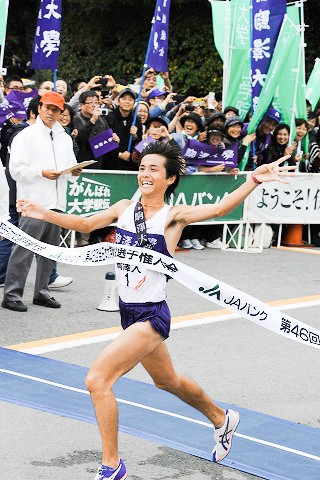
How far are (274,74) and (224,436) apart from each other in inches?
393

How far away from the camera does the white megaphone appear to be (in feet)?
29.8

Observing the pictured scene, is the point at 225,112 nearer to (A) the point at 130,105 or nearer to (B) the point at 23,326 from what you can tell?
(A) the point at 130,105

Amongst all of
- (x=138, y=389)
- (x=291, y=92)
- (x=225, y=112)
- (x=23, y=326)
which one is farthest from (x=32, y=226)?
(x=291, y=92)

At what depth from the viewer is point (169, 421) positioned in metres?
5.73

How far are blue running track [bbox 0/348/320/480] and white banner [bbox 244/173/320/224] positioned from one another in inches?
300

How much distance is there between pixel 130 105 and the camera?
503 inches

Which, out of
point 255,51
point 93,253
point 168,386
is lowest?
point 168,386

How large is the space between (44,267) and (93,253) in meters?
3.84

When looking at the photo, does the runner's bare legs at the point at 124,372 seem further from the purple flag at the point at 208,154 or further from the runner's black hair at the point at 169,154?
the purple flag at the point at 208,154

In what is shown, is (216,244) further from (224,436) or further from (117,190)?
(224,436)

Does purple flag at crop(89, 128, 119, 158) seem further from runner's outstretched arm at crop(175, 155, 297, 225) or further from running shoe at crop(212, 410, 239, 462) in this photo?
running shoe at crop(212, 410, 239, 462)

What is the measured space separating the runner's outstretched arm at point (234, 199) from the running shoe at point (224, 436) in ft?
3.95

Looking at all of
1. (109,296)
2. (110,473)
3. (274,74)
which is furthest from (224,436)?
(274,74)

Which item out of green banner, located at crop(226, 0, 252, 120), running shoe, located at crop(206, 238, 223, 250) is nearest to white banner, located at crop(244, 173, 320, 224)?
running shoe, located at crop(206, 238, 223, 250)
